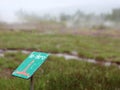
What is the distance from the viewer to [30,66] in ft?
19.3

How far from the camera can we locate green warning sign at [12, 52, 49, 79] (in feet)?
18.9

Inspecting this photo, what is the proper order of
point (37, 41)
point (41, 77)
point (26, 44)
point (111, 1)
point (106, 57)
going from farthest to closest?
point (111, 1), point (37, 41), point (26, 44), point (106, 57), point (41, 77)

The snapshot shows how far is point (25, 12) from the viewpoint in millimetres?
33250

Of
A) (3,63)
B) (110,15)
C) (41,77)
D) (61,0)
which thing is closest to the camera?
(41,77)

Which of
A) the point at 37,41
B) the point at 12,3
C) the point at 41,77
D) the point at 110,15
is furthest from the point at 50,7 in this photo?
the point at 41,77

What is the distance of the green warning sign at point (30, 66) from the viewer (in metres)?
5.77

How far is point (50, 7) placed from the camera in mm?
33250

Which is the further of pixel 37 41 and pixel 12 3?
pixel 12 3

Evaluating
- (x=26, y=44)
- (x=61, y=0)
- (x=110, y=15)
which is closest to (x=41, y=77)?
(x=26, y=44)

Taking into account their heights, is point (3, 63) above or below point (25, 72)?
below

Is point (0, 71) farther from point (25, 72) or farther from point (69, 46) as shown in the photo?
point (69, 46)

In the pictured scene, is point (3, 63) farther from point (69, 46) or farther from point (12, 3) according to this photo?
point (12, 3)

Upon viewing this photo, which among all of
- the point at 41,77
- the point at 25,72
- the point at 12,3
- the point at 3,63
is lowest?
the point at 12,3

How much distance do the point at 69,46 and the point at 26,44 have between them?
6.71ft
